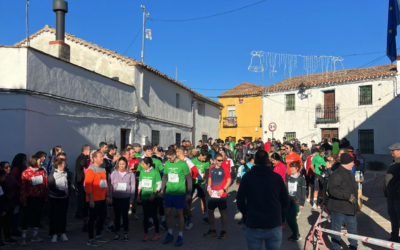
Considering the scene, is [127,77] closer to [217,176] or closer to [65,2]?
[65,2]

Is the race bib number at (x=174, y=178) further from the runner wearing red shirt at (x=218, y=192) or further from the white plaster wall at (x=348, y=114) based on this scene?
the white plaster wall at (x=348, y=114)

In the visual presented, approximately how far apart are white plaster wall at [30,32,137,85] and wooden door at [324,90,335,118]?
A: 1707 centimetres

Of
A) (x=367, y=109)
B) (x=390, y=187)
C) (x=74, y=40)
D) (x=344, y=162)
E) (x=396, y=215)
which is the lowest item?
(x=396, y=215)

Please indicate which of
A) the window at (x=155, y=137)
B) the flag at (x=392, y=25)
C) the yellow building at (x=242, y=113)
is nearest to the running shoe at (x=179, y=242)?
the flag at (x=392, y=25)

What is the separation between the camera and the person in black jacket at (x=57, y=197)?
6785 mm

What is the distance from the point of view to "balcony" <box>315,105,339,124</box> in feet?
86.8

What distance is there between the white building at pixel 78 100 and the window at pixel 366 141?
1306 cm

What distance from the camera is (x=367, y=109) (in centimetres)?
2508

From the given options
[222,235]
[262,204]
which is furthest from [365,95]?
[262,204]

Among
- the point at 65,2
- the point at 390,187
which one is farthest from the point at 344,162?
the point at 65,2

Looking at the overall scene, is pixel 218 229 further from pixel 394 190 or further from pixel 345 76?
pixel 345 76

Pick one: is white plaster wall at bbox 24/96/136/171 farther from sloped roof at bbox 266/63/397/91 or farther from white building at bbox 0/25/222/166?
sloped roof at bbox 266/63/397/91

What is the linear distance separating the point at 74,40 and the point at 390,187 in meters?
15.7

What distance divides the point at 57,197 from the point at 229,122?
33036 mm
